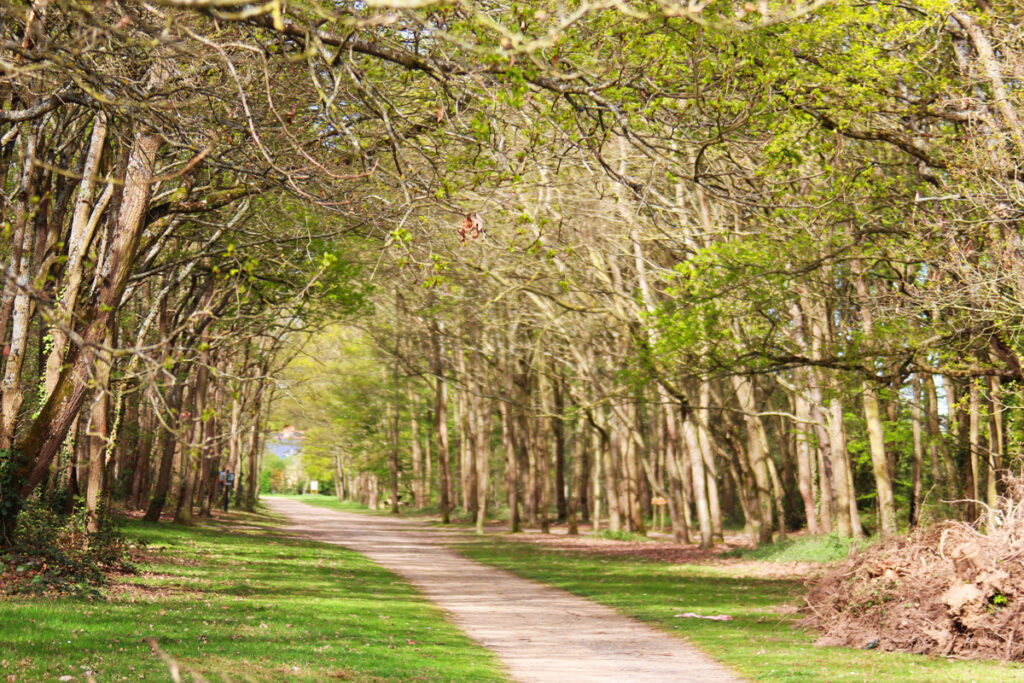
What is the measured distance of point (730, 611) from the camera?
15930 millimetres

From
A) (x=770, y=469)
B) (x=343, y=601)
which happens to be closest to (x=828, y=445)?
(x=770, y=469)

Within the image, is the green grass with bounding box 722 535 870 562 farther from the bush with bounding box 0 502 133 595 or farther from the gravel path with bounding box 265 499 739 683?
the bush with bounding box 0 502 133 595

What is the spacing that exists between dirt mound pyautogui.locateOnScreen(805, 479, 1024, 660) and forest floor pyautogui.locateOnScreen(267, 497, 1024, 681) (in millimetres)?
378

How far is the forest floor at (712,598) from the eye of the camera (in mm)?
10305

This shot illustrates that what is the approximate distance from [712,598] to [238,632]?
9.48 m

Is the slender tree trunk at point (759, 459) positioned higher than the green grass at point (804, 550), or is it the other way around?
the slender tree trunk at point (759, 459)

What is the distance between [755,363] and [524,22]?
10.1 metres

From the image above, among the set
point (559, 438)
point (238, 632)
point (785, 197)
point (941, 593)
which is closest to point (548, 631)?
point (238, 632)

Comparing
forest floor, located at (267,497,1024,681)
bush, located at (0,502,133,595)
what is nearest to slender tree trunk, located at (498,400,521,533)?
forest floor, located at (267,497,1024,681)

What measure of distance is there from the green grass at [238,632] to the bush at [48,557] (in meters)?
0.47

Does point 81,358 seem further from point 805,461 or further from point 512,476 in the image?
point 512,476

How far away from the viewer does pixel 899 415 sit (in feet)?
104

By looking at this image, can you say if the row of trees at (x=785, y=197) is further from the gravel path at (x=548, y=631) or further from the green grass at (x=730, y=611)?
the gravel path at (x=548, y=631)

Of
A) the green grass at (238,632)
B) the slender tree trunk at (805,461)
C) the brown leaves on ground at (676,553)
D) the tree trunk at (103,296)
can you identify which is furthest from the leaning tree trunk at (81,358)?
the slender tree trunk at (805,461)
